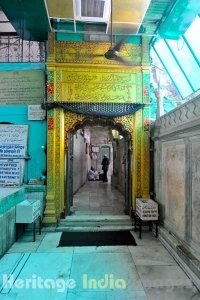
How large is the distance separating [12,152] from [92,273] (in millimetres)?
3332

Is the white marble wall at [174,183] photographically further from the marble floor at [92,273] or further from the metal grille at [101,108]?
the metal grille at [101,108]

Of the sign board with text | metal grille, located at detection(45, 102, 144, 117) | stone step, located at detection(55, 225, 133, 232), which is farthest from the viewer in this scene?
the sign board with text

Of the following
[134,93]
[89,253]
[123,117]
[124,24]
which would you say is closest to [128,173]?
[123,117]

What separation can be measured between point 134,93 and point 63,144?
6.34 feet

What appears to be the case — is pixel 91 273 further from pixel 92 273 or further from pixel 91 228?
pixel 91 228

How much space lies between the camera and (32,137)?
5.70 m

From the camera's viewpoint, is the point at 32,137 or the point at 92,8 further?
the point at 32,137

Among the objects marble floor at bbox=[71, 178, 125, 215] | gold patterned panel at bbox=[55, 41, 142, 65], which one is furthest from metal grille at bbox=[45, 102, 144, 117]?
marble floor at bbox=[71, 178, 125, 215]

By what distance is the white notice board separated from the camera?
563 centimetres

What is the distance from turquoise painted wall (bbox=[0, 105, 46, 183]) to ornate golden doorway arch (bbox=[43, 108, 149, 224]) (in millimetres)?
271

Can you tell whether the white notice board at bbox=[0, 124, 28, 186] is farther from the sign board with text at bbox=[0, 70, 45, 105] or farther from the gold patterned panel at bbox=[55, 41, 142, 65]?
the gold patterned panel at bbox=[55, 41, 142, 65]

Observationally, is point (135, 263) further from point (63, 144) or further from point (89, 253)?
point (63, 144)

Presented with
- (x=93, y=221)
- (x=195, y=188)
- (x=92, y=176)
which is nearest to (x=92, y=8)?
(x=195, y=188)

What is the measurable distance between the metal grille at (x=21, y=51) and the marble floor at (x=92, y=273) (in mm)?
4511
